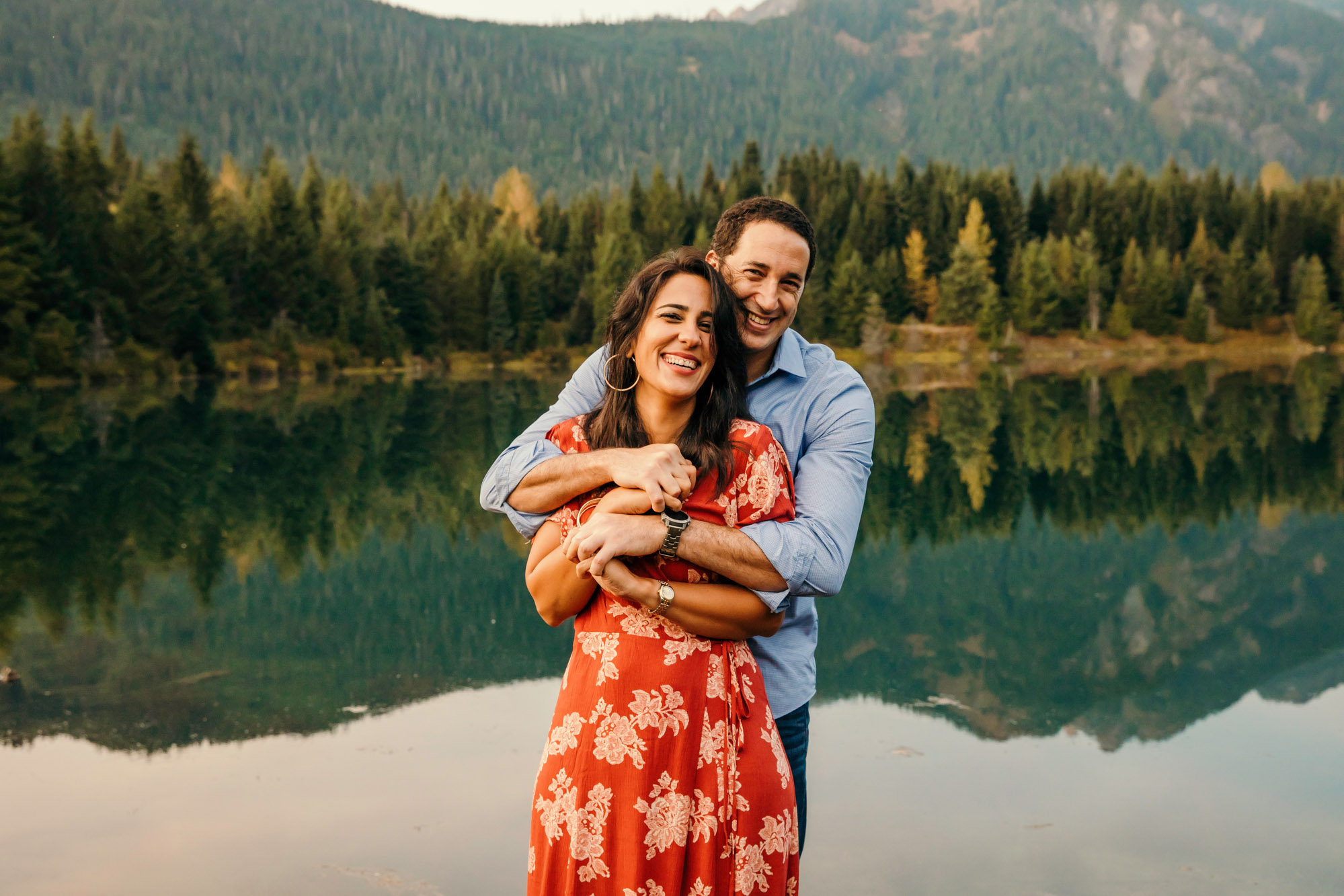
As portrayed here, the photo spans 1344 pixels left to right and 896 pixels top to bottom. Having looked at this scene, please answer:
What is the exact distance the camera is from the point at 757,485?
308 cm

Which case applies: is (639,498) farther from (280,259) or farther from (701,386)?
(280,259)

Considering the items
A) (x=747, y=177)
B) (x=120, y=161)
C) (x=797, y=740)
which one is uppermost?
(x=797, y=740)

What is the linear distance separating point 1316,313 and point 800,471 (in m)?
81.5

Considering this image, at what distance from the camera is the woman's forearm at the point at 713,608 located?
114 inches

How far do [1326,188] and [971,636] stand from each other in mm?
94059

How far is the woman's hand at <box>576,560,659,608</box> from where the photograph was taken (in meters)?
2.89

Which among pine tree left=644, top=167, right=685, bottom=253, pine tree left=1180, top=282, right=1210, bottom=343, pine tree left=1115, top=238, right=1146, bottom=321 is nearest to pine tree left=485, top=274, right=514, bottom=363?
→ pine tree left=644, top=167, right=685, bottom=253

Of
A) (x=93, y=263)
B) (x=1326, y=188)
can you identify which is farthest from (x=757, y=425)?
(x=1326, y=188)

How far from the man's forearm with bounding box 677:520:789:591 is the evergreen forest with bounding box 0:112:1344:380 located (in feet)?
144

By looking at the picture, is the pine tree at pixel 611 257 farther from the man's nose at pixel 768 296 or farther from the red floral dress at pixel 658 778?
the red floral dress at pixel 658 778

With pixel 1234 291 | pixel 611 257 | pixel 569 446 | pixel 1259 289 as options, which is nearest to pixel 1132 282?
pixel 1234 291

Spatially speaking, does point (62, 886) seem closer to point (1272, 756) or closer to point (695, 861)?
point (695, 861)

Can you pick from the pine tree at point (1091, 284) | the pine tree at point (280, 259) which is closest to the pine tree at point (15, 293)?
the pine tree at point (280, 259)

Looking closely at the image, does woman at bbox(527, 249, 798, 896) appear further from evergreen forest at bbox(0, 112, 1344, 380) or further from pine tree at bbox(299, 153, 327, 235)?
pine tree at bbox(299, 153, 327, 235)
